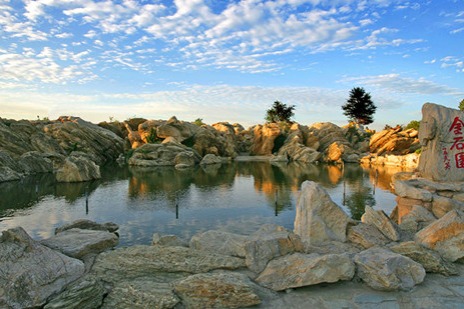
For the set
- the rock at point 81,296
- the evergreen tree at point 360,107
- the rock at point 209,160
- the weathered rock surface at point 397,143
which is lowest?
the rock at point 209,160

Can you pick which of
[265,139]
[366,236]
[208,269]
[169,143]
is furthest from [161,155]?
[208,269]

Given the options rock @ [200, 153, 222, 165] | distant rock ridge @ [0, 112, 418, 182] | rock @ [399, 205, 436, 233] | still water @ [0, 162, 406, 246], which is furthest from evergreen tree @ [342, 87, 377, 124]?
rock @ [399, 205, 436, 233]

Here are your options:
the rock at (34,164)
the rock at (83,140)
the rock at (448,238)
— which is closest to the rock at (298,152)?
the rock at (83,140)

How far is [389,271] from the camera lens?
8969mm

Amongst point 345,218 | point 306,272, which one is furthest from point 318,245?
point 306,272

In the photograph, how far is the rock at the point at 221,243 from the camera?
1102cm

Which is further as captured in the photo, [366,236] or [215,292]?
[366,236]

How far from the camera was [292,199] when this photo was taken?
109 ft

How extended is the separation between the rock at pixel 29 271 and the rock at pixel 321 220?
7.71 m

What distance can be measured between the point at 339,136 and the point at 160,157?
174 feet

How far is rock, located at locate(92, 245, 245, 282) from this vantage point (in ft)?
32.1

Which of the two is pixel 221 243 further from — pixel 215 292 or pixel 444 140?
pixel 444 140

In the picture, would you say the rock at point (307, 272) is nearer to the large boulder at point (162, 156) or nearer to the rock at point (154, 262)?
the rock at point (154, 262)

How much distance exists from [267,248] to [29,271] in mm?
6406
